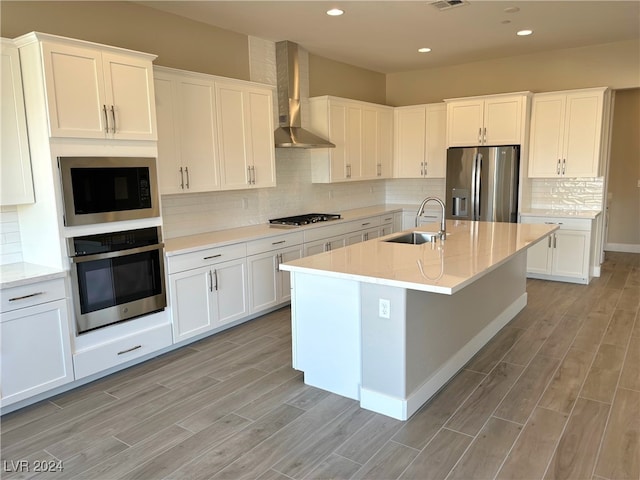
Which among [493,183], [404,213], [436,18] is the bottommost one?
[404,213]

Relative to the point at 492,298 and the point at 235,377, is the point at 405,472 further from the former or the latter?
the point at 492,298

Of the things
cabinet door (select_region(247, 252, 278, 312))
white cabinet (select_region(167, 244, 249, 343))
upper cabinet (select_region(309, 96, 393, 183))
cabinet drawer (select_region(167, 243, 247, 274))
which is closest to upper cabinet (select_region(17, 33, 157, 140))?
cabinet drawer (select_region(167, 243, 247, 274))

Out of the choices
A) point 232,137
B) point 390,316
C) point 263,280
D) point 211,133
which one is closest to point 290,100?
point 232,137

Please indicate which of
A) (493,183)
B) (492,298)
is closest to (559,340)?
(492,298)

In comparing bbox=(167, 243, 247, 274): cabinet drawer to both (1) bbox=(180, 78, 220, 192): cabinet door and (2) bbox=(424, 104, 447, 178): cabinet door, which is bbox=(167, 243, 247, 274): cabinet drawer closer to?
(1) bbox=(180, 78, 220, 192): cabinet door

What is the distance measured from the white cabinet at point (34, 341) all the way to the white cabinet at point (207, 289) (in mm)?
873

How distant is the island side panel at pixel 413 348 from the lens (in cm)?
275

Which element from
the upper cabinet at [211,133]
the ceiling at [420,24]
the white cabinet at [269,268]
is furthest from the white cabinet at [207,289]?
the ceiling at [420,24]

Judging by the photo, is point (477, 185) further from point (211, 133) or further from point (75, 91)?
point (75, 91)

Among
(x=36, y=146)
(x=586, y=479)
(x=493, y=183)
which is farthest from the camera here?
(x=493, y=183)

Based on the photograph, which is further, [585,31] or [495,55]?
[495,55]

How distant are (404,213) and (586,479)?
4.99 meters

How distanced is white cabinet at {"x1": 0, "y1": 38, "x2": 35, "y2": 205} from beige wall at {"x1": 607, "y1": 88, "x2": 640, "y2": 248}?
784 cm

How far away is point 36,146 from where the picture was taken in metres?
3.04
